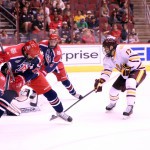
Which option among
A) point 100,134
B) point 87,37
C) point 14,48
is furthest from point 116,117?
point 87,37

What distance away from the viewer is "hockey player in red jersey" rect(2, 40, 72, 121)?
12.6ft

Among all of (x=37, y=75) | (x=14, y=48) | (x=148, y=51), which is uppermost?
(x=14, y=48)

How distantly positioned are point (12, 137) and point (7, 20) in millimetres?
6164

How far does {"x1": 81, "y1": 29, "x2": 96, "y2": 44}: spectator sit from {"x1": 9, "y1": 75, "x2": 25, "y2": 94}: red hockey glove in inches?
188

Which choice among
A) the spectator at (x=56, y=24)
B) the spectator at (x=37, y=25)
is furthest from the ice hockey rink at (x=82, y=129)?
the spectator at (x=56, y=24)

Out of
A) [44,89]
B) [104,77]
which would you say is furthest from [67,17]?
[44,89]

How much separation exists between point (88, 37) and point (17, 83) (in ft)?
16.2

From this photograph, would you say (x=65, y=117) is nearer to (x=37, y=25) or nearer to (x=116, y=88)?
(x=116, y=88)

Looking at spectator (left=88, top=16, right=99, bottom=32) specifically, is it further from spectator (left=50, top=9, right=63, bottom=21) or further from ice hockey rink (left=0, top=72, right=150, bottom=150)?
ice hockey rink (left=0, top=72, right=150, bottom=150)

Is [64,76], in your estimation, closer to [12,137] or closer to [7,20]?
[12,137]

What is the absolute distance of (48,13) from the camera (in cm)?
933

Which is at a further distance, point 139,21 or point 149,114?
point 139,21

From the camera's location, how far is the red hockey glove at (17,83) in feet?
12.9

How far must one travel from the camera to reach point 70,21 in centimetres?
910
